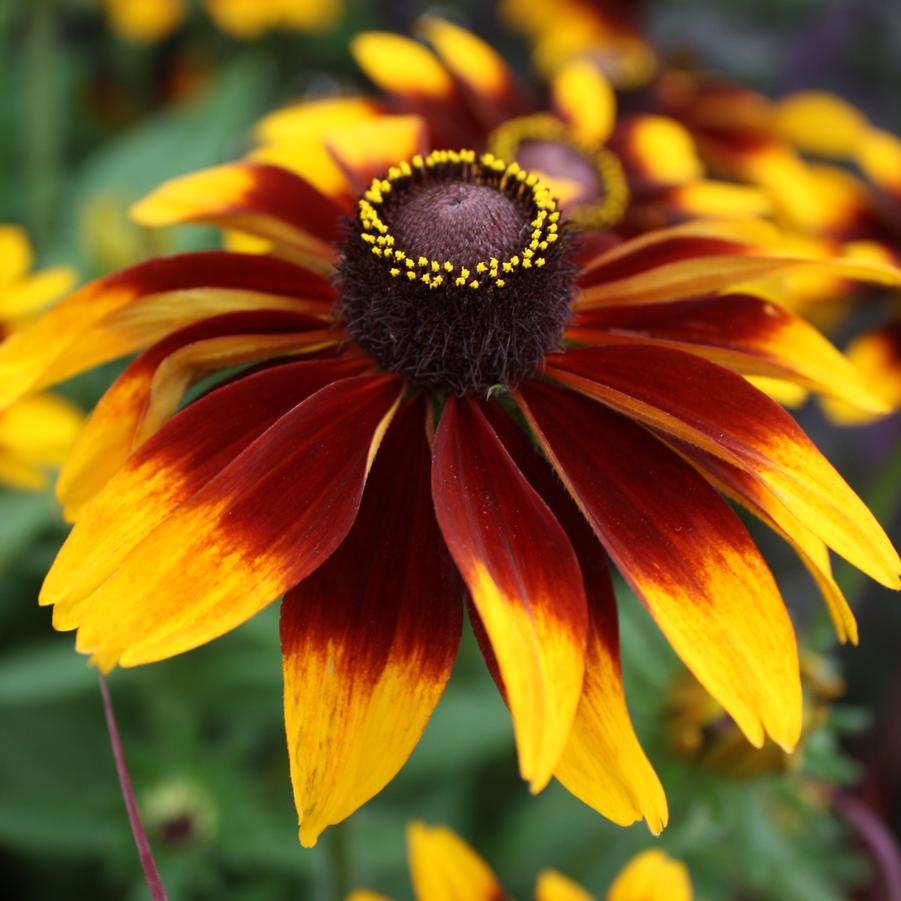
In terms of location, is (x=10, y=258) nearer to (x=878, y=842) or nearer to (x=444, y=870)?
(x=444, y=870)

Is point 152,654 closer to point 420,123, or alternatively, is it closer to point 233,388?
point 233,388

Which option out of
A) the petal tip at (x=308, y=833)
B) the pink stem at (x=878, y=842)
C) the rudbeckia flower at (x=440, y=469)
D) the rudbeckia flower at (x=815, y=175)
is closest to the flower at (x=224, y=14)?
the rudbeckia flower at (x=815, y=175)

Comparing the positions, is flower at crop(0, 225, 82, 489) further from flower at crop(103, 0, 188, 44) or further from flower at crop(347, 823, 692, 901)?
flower at crop(103, 0, 188, 44)

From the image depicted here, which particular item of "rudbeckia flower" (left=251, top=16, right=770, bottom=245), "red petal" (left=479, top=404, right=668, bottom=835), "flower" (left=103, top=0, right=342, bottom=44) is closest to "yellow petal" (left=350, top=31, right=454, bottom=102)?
"rudbeckia flower" (left=251, top=16, right=770, bottom=245)

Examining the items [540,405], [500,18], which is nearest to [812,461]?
[540,405]

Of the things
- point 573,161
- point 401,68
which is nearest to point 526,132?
point 573,161

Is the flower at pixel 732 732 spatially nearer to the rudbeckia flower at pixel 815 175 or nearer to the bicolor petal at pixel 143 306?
the rudbeckia flower at pixel 815 175
